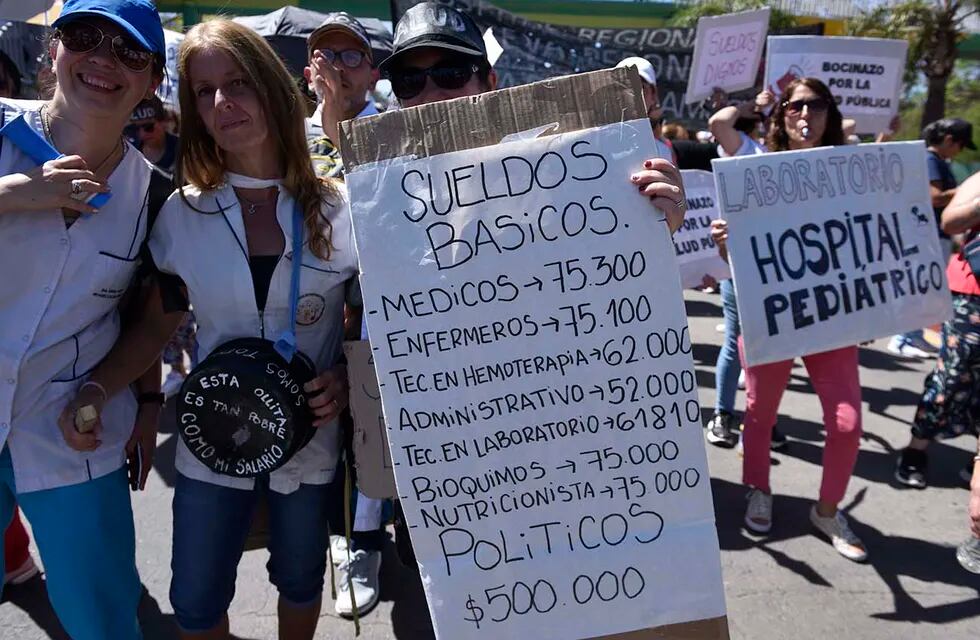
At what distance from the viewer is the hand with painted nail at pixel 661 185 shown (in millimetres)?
1474

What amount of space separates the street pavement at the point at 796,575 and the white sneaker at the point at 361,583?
0.15 feet

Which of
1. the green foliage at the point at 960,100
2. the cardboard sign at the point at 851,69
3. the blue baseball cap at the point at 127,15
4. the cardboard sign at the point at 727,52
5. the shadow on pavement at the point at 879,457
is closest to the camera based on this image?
the blue baseball cap at the point at 127,15

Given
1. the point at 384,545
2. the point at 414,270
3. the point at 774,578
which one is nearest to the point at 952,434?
the point at 774,578

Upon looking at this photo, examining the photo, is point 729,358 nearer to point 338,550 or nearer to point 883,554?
point 883,554

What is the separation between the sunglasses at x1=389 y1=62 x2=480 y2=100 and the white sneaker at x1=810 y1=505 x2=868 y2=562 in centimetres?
254

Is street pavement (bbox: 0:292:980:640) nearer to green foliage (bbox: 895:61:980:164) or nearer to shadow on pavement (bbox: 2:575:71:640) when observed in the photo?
shadow on pavement (bbox: 2:575:71:640)

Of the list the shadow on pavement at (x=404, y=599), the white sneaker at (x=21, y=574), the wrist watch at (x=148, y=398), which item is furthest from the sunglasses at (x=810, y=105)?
the white sneaker at (x=21, y=574)

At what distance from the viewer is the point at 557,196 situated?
4.89 ft

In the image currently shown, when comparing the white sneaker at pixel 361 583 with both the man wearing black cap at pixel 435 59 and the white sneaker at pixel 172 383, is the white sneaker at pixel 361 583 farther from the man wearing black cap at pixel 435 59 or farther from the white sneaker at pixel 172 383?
the white sneaker at pixel 172 383

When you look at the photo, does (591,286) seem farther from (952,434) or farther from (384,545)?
(952,434)

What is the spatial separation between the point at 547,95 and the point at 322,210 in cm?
69

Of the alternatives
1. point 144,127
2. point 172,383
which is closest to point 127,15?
point 144,127

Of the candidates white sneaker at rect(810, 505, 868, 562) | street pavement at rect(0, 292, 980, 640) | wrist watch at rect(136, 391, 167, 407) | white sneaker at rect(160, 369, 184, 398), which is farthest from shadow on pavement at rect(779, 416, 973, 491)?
white sneaker at rect(160, 369, 184, 398)

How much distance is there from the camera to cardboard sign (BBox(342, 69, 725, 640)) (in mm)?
1477
